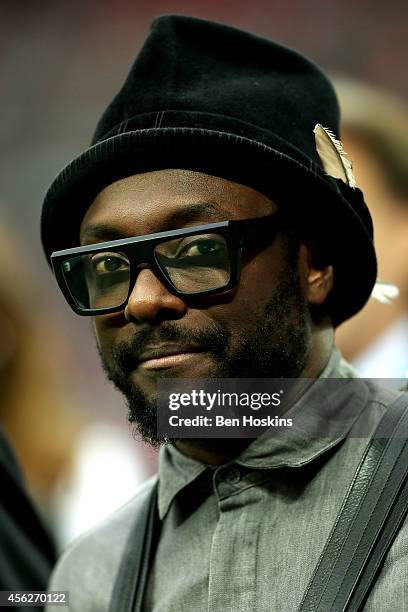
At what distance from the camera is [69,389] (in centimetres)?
187

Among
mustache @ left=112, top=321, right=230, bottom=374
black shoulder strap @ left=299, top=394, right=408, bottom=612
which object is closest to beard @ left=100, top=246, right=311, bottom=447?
mustache @ left=112, top=321, right=230, bottom=374

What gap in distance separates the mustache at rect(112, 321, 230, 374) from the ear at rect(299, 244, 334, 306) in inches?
4.5

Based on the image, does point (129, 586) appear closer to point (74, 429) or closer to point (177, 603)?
point (177, 603)

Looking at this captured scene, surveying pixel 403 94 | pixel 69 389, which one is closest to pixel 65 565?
pixel 403 94

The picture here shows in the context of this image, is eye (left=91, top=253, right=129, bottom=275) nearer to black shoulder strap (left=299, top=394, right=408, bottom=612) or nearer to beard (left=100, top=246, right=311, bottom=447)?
beard (left=100, top=246, right=311, bottom=447)

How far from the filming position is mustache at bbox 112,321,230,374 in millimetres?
784

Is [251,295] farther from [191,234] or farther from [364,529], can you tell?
[364,529]

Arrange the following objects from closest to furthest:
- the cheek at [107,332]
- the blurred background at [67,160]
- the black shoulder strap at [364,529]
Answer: the black shoulder strap at [364,529] → the cheek at [107,332] → the blurred background at [67,160]

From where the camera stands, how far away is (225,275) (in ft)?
2.60

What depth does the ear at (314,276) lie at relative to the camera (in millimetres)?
859

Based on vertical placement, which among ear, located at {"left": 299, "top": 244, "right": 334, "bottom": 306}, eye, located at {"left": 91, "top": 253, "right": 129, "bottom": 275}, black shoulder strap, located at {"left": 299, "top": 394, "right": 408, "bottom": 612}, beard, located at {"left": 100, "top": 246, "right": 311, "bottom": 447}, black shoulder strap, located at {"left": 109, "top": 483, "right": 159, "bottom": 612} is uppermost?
eye, located at {"left": 91, "top": 253, "right": 129, "bottom": 275}

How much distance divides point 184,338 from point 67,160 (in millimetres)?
473

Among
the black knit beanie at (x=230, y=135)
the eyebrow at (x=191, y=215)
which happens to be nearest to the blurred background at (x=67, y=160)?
the black knit beanie at (x=230, y=135)

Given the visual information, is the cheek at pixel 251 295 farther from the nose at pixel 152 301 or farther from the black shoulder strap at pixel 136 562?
the black shoulder strap at pixel 136 562
